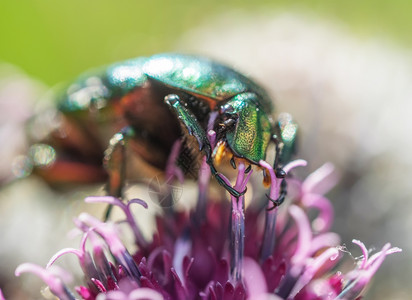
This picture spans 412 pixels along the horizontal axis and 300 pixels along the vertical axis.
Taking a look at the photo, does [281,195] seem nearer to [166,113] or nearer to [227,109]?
[227,109]

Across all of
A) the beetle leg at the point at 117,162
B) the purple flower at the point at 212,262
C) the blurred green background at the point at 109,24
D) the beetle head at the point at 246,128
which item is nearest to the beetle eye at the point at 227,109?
the beetle head at the point at 246,128

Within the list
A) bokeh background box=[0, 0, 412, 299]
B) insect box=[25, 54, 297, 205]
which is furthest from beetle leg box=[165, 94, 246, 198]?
bokeh background box=[0, 0, 412, 299]

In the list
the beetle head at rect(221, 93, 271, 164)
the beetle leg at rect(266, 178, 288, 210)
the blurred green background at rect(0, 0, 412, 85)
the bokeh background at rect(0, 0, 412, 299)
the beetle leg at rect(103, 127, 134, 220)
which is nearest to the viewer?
the beetle head at rect(221, 93, 271, 164)

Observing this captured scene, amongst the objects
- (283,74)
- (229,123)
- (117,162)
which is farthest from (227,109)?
(283,74)

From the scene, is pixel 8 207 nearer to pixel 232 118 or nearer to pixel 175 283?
pixel 175 283

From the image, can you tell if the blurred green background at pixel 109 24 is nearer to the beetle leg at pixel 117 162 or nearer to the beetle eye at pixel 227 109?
the beetle leg at pixel 117 162

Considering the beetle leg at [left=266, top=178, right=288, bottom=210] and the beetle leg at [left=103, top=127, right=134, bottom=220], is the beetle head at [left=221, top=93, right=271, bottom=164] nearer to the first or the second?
the beetle leg at [left=266, top=178, right=288, bottom=210]
